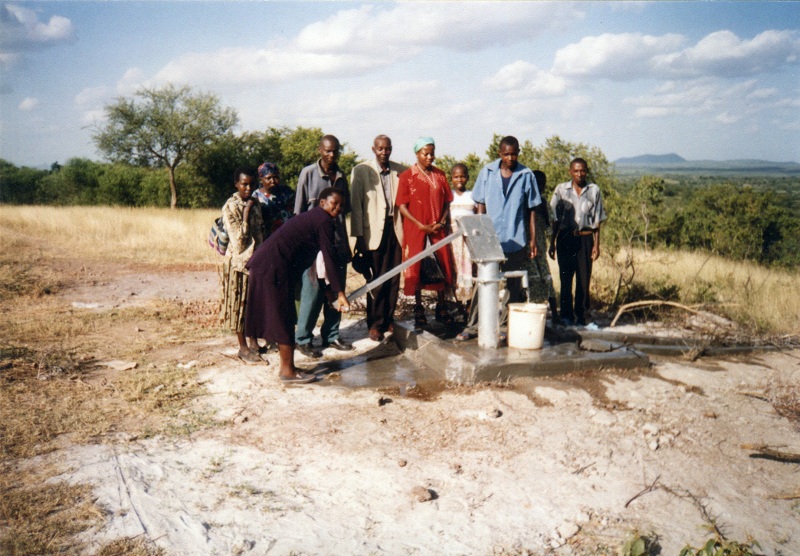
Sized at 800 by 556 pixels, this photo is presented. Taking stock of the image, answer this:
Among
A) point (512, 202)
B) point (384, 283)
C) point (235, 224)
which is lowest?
point (384, 283)

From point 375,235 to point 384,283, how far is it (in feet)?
1.50

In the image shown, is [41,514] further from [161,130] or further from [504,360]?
[161,130]

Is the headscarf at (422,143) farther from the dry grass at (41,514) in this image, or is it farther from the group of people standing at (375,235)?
the dry grass at (41,514)

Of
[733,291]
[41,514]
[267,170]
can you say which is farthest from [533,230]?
[41,514]

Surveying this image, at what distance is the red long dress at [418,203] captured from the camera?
5.32m

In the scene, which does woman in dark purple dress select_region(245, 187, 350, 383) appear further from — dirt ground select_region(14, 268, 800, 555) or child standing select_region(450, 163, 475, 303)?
child standing select_region(450, 163, 475, 303)

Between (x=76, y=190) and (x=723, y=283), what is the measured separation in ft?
87.9

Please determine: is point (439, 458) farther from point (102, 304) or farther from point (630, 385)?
point (102, 304)

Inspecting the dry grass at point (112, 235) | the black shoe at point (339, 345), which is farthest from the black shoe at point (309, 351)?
the dry grass at point (112, 235)

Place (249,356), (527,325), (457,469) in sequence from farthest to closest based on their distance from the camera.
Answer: (249,356) < (527,325) < (457,469)

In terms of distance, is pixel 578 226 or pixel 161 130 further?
pixel 161 130

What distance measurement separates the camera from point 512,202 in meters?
5.41

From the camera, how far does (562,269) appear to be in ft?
20.1

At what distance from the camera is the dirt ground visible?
9.10 feet
